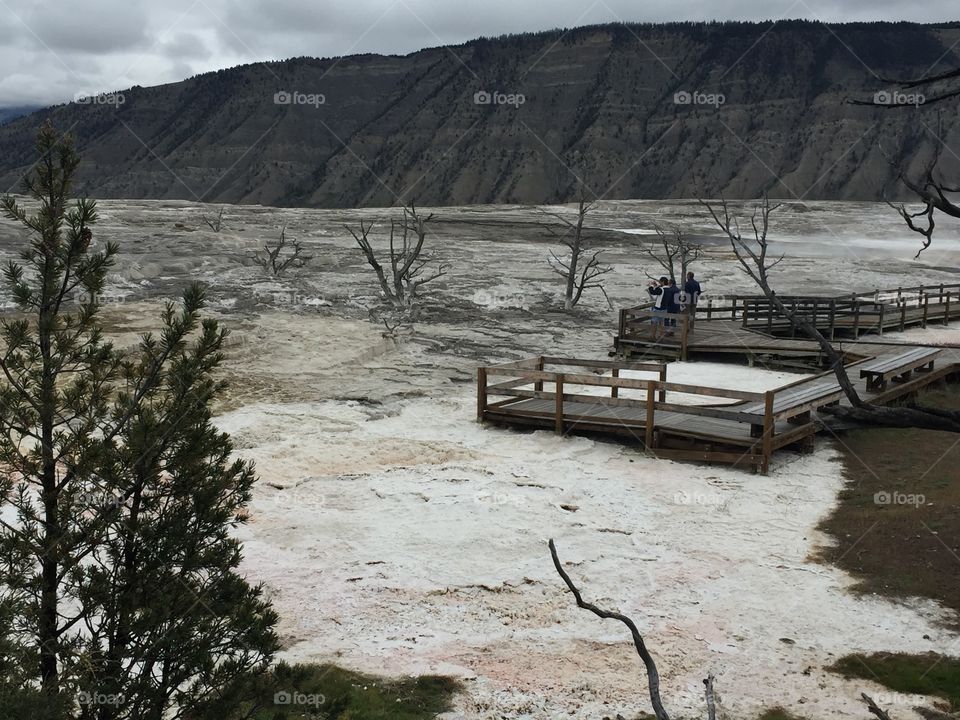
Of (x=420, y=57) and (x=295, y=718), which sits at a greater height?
(x=420, y=57)

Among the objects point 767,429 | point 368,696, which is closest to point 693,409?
point 767,429

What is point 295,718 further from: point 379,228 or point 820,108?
point 820,108

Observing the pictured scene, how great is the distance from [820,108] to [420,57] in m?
64.4

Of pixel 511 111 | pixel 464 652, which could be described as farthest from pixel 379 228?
pixel 511 111

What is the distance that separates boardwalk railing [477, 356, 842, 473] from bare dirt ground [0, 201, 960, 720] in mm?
336

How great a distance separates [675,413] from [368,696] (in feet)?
27.8

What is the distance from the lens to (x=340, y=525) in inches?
416
